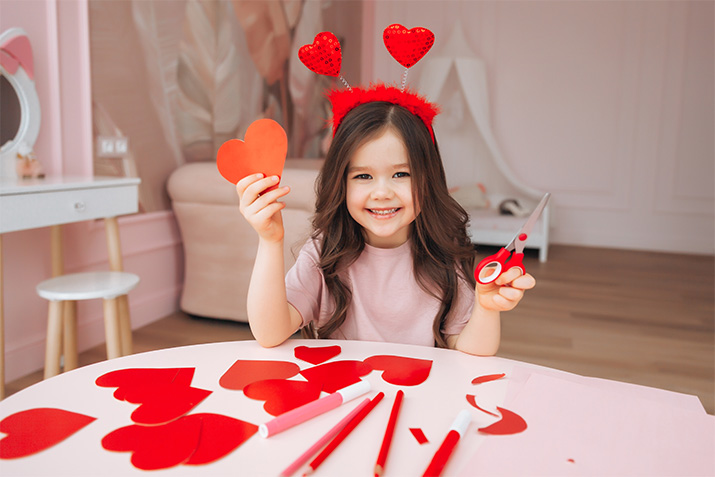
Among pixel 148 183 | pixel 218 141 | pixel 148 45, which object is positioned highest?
pixel 148 45

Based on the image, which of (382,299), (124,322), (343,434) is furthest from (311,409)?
(124,322)

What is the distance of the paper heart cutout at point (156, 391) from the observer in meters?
0.61

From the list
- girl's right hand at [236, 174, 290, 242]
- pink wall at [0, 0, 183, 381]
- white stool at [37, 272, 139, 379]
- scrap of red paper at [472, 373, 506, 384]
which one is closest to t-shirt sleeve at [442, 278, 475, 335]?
scrap of red paper at [472, 373, 506, 384]

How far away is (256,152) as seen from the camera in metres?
0.76

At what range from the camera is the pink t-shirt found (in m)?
1.14

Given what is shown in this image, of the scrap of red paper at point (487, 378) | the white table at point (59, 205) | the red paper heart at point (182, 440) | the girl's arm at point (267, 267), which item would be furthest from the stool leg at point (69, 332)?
the scrap of red paper at point (487, 378)

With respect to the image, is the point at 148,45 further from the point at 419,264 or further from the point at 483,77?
the point at 483,77

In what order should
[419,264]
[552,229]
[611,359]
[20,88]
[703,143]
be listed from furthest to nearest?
1. [552,229]
2. [703,143]
3. [611,359]
4. [20,88]
5. [419,264]

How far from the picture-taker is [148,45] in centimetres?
271

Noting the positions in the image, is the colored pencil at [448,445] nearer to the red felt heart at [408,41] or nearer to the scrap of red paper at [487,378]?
the scrap of red paper at [487,378]

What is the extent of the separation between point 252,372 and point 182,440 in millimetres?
183

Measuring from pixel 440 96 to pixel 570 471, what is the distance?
4926 millimetres

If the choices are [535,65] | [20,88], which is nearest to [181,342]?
[20,88]

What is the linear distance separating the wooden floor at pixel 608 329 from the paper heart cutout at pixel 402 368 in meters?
1.66
